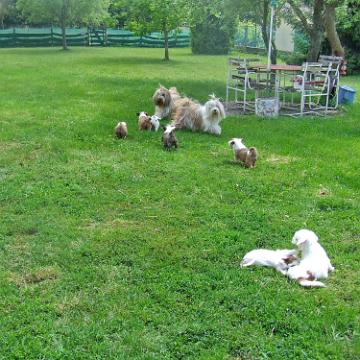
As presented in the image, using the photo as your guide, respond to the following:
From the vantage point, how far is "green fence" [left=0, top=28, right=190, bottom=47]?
33.8m

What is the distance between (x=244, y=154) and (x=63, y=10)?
25016 millimetres

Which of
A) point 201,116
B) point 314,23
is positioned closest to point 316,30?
point 314,23

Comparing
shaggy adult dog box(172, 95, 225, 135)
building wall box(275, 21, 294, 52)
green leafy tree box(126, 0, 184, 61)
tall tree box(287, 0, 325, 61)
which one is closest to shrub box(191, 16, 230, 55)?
building wall box(275, 21, 294, 52)

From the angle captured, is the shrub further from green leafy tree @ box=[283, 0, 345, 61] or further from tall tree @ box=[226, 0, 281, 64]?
green leafy tree @ box=[283, 0, 345, 61]

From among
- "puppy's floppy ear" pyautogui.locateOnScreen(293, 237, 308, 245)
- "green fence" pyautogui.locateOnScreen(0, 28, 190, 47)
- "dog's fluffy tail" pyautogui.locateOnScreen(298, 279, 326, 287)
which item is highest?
"green fence" pyautogui.locateOnScreen(0, 28, 190, 47)

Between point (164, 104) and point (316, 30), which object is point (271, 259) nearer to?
point (164, 104)

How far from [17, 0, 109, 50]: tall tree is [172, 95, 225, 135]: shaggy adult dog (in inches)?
871

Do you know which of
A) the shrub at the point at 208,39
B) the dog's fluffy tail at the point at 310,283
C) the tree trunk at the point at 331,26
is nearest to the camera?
the dog's fluffy tail at the point at 310,283

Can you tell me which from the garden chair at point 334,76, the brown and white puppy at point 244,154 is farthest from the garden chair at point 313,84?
the brown and white puppy at point 244,154

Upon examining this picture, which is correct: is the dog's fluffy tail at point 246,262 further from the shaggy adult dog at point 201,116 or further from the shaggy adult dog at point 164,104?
the shaggy adult dog at point 164,104

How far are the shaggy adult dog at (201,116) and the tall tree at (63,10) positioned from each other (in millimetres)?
22127

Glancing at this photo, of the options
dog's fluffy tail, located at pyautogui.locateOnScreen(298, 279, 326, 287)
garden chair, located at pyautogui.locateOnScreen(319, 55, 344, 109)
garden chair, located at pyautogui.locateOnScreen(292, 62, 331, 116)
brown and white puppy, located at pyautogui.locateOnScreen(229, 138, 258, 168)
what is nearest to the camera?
dog's fluffy tail, located at pyautogui.locateOnScreen(298, 279, 326, 287)

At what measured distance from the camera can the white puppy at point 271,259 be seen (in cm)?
442

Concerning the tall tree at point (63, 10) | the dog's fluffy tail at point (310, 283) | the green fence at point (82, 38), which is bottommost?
the dog's fluffy tail at point (310, 283)
